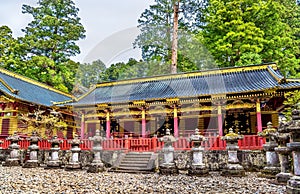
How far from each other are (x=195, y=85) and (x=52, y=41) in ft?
69.0

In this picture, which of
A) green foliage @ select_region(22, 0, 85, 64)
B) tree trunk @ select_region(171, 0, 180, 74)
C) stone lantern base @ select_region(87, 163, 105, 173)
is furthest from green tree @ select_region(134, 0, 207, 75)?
stone lantern base @ select_region(87, 163, 105, 173)

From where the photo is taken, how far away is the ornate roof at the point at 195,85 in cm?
1463

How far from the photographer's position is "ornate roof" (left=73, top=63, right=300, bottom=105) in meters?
14.6

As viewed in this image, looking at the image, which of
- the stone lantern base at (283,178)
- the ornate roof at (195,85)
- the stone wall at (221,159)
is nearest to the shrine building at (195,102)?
the ornate roof at (195,85)

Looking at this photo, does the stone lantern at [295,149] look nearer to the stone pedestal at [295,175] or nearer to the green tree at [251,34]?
the stone pedestal at [295,175]

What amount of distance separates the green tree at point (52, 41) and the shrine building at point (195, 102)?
40.9 ft

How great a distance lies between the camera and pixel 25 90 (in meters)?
22.1

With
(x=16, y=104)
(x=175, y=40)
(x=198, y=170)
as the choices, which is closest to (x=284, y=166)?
(x=198, y=170)

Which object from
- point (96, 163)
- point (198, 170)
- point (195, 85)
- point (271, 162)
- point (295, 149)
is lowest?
point (198, 170)

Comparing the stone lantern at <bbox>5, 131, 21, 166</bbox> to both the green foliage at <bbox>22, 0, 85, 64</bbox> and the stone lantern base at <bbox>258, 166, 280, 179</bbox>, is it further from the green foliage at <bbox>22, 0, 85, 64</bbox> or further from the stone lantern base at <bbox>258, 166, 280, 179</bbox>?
the green foliage at <bbox>22, 0, 85, 64</bbox>

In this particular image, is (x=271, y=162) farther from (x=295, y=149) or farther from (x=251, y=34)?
(x=251, y=34)

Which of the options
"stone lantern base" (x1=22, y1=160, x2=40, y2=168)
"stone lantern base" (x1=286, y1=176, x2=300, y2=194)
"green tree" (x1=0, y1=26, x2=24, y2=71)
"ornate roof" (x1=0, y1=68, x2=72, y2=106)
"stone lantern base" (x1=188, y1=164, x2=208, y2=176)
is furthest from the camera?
"green tree" (x1=0, y1=26, x2=24, y2=71)

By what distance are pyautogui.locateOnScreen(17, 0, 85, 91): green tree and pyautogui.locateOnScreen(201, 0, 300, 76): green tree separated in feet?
58.2

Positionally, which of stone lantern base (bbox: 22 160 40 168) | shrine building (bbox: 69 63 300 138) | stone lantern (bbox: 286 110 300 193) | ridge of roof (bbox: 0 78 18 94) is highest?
ridge of roof (bbox: 0 78 18 94)
